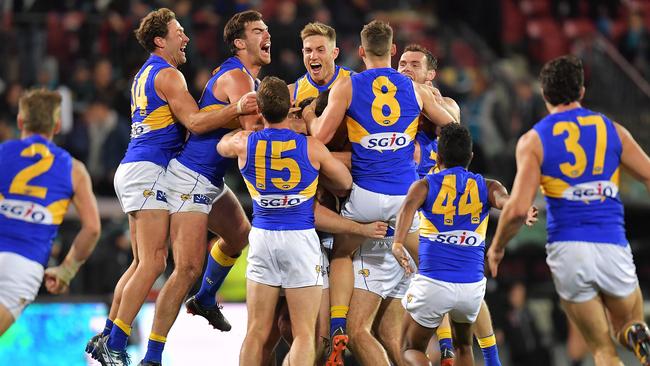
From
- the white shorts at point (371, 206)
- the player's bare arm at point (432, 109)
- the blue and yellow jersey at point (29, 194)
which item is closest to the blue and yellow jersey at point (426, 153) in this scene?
the player's bare arm at point (432, 109)

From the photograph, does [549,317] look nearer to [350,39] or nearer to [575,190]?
[350,39]

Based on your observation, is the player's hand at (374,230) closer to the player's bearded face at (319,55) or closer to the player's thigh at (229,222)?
the player's thigh at (229,222)

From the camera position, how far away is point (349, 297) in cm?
812

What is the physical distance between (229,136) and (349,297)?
5.20ft

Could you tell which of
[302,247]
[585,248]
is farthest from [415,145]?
[585,248]

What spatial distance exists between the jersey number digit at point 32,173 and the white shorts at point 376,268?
Result: 2571 millimetres

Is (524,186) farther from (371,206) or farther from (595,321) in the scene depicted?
(371,206)

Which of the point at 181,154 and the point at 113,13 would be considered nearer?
the point at 181,154

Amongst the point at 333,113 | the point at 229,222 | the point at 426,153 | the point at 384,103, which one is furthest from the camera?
the point at 426,153

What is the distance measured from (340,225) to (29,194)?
7.47 ft

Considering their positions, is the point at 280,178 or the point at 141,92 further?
the point at 141,92

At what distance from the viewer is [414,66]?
28.8ft

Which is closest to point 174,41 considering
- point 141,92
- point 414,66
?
point 141,92

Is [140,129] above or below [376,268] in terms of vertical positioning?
above
